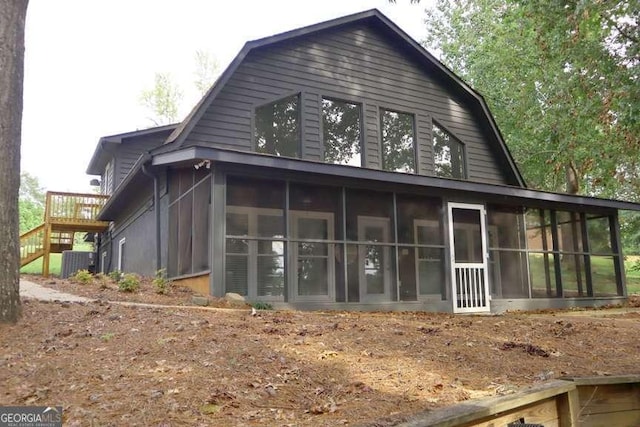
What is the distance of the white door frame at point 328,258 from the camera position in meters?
8.58

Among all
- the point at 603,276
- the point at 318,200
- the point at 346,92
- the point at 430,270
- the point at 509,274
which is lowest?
the point at 603,276

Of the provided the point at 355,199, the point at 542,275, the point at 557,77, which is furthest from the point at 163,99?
the point at 542,275

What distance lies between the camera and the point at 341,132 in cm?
1132

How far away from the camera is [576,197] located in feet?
38.3

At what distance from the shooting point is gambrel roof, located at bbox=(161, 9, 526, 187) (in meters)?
9.70

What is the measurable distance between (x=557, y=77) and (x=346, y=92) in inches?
259

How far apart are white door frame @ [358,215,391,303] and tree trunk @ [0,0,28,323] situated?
5.93 metres

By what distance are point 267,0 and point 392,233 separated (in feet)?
18.8

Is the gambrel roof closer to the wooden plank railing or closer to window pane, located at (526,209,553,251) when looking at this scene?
window pane, located at (526,209,553,251)

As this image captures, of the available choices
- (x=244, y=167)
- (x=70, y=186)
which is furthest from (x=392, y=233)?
(x=70, y=186)

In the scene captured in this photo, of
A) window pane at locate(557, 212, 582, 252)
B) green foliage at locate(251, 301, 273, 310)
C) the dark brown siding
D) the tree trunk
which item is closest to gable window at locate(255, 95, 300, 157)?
the dark brown siding

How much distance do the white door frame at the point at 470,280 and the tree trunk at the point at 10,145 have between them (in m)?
7.83

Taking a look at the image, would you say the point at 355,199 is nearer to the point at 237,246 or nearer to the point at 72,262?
the point at 237,246

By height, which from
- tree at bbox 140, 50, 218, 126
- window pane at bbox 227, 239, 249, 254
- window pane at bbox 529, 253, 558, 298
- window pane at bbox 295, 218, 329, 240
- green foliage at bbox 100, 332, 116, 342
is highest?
tree at bbox 140, 50, 218, 126
